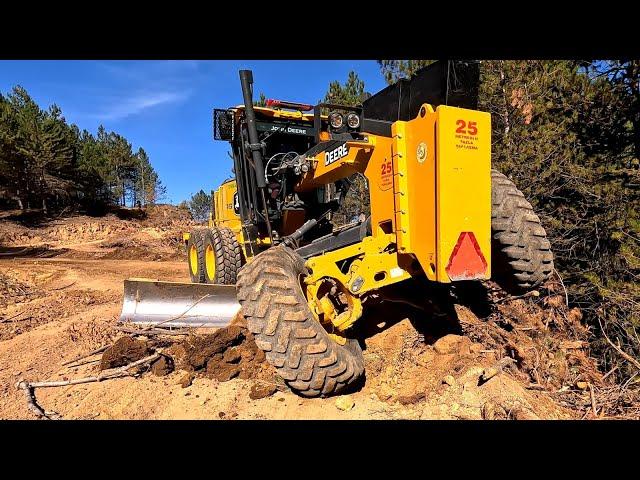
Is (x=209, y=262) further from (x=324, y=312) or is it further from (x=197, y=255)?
(x=324, y=312)

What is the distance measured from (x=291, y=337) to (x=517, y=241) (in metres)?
2.12

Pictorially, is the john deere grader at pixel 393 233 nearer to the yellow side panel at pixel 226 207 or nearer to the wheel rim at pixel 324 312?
the wheel rim at pixel 324 312

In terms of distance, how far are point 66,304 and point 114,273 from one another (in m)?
4.88

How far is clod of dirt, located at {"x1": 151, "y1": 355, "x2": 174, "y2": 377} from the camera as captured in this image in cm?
419

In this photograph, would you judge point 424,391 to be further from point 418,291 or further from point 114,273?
point 114,273

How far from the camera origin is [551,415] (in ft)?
9.68

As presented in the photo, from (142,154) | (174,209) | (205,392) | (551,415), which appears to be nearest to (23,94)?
(174,209)

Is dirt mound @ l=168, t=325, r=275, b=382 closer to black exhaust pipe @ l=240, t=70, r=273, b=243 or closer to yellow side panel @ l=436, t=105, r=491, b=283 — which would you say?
black exhaust pipe @ l=240, t=70, r=273, b=243

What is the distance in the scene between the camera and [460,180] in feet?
9.88

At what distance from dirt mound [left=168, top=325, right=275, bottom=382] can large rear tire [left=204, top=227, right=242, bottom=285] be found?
7.56 feet

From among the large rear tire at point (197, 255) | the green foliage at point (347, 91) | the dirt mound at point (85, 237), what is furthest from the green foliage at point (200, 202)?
the large rear tire at point (197, 255)

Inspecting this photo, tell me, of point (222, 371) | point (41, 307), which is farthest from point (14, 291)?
point (222, 371)

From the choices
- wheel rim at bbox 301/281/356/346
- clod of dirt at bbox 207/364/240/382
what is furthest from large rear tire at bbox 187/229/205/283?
wheel rim at bbox 301/281/356/346

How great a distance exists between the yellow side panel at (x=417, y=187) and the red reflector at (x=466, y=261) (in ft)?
0.45
